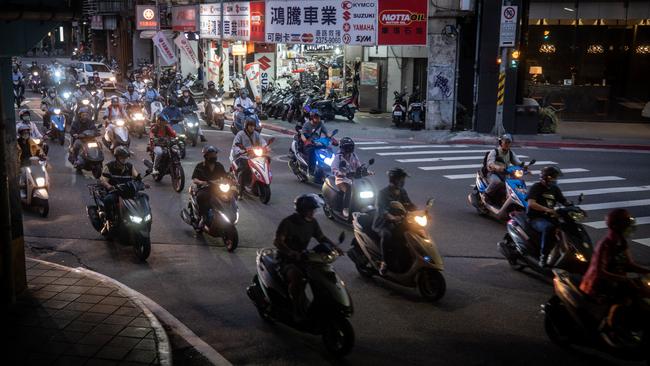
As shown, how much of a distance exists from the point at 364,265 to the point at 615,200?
8.07 meters

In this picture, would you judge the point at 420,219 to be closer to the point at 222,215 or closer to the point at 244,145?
the point at 222,215

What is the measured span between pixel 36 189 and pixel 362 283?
24.7 feet

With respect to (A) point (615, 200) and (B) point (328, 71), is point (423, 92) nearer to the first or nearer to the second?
(B) point (328, 71)

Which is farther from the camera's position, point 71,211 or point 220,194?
point 71,211

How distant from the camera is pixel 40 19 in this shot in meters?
8.70

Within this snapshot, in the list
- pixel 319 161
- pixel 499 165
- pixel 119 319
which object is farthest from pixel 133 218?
pixel 499 165

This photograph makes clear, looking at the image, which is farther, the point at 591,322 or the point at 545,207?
the point at 545,207

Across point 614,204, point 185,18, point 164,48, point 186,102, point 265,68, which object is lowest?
point 614,204

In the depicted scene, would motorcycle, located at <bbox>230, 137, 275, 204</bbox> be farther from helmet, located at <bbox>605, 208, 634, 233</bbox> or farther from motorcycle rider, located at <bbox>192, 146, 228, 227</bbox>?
helmet, located at <bbox>605, 208, 634, 233</bbox>

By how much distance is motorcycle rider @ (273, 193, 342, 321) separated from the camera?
7.90 m

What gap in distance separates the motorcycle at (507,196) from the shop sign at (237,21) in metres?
21.0

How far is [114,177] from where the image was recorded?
1180 centimetres

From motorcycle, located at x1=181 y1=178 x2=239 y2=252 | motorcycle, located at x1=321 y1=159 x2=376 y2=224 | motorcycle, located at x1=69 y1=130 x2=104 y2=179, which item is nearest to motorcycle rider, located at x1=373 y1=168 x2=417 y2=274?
motorcycle, located at x1=321 y1=159 x2=376 y2=224

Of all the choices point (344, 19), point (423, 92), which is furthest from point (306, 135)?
point (423, 92)
